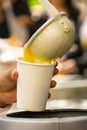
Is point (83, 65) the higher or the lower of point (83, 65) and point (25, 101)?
the lower

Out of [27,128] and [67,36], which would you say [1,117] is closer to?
[27,128]

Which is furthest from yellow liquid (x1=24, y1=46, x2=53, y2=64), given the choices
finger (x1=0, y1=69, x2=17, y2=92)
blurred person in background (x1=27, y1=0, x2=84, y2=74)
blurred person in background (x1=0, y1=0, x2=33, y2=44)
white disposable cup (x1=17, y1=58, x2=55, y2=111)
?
blurred person in background (x1=0, y1=0, x2=33, y2=44)

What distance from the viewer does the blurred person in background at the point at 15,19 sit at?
1.97 meters

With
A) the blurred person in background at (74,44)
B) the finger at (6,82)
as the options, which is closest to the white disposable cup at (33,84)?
the finger at (6,82)

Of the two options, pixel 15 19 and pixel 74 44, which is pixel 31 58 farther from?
pixel 15 19

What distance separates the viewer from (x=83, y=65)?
198cm

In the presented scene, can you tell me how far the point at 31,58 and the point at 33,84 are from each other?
53 millimetres

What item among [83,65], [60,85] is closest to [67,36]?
[60,85]

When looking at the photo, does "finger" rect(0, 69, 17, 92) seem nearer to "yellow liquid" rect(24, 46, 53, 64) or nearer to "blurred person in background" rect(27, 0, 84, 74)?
"yellow liquid" rect(24, 46, 53, 64)

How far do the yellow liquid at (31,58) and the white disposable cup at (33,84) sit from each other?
0.05 feet

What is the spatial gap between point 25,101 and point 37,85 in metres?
0.04

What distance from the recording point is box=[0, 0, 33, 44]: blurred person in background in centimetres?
197

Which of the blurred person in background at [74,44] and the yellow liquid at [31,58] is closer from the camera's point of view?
the yellow liquid at [31,58]

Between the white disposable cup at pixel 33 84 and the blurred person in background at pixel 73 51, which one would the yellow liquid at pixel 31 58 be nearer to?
the white disposable cup at pixel 33 84
